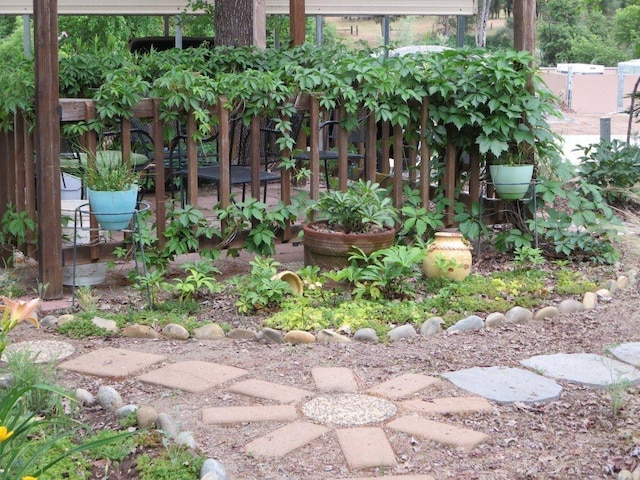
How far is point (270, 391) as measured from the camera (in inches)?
141

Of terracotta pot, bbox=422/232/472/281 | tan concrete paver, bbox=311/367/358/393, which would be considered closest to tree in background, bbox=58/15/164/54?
terracotta pot, bbox=422/232/472/281

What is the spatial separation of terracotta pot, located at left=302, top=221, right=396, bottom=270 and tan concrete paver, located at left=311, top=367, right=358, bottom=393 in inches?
54.7

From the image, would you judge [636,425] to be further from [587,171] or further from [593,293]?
[587,171]

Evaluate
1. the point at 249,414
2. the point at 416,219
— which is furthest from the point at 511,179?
the point at 249,414

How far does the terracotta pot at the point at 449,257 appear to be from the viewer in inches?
210

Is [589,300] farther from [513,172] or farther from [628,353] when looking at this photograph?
[513,172]

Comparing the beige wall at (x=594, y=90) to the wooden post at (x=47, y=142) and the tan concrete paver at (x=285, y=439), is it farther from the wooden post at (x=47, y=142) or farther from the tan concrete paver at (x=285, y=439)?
the tan concrete paver at (x=285, y=439)

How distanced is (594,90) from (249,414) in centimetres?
2464

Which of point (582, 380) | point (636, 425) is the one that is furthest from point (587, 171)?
point (636, 425)

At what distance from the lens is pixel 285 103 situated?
561cm

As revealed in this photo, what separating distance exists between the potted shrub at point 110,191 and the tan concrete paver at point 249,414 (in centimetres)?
→ 191

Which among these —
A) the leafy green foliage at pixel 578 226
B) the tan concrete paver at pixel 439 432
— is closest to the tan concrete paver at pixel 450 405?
the tan concrete paver at pixel 439 432

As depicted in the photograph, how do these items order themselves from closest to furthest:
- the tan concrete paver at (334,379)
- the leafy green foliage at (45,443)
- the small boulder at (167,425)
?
1. the leafy green foliage at (45,443)
2. the small boulder at (167,425)
3. the tan concrete paver at (334,379)

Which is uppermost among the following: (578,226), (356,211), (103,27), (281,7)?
(103,27)
